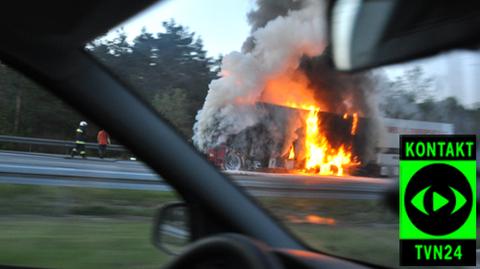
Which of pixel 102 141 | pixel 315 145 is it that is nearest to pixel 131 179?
pixel 102 141

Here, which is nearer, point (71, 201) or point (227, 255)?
point (227, 255)

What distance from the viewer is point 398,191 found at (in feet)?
9.07

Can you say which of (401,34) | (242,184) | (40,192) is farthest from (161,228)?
(40,192)

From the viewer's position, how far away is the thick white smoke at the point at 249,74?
10.0 feet

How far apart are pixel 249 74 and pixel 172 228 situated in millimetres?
933

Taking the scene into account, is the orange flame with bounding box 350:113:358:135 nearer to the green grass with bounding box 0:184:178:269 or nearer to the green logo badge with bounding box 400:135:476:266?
the green logo badge with bounding box 400:135:476:266

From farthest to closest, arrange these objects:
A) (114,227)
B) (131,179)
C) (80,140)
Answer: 1. (114,227)
2. (131,179)
3. (80,140)

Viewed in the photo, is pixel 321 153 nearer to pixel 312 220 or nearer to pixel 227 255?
pixel 312 220

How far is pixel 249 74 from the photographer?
3.28 m

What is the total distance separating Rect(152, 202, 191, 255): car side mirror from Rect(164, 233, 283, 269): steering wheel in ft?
2.21

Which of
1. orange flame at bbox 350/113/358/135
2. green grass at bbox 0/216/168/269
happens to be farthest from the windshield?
green grass at bbox 0/216/168/269

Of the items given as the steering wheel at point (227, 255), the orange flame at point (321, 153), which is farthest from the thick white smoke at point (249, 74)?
the steering wheel at point (227, 255)

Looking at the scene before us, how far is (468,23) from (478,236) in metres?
0.98

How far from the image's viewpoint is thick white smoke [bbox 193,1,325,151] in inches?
120
